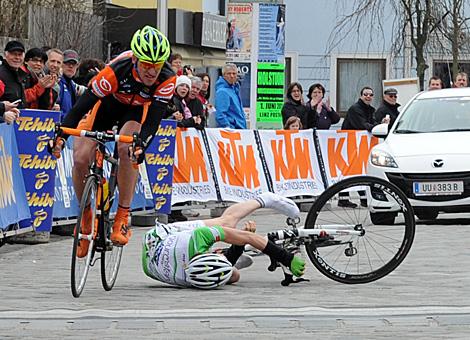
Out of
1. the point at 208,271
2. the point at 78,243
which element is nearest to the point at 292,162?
the point at 208,271

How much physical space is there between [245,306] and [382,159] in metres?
8.12

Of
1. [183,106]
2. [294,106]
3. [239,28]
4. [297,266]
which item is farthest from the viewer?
[239,28]

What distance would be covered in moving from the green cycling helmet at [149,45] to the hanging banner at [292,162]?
10031 mm

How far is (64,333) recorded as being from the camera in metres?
8.38

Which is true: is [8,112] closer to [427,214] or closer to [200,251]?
[200,251]

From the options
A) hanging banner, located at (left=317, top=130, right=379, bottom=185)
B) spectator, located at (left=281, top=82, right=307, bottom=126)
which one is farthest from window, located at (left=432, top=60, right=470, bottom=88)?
spectator, located at (left=281, top=82, right=307, bottom=126)

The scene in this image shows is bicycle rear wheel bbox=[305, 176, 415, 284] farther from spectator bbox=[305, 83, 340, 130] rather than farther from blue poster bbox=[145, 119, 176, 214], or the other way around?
spectator bbox=[305, 83, 340, 130]

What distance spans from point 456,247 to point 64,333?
6666 mm

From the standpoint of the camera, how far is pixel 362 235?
11.1 m

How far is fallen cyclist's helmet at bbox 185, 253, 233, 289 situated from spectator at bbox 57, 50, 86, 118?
5.81 meters

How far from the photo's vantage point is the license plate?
1676cm

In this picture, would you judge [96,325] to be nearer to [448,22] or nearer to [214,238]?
[214,238]

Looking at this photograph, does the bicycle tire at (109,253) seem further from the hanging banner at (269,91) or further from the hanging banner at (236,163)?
the hanging banner at (269,91)

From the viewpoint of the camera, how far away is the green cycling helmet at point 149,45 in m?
10.3
